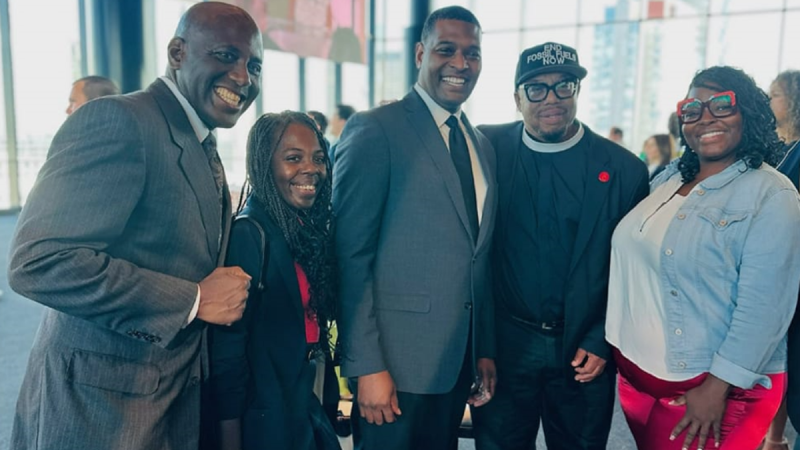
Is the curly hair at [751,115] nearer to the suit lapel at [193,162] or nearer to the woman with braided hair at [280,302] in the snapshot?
→ the woman with braided hair at [280,302]

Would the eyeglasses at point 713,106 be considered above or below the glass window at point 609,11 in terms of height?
below

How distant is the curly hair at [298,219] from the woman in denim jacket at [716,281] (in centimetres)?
100

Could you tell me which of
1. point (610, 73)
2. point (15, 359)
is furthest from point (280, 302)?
point (610, 73)

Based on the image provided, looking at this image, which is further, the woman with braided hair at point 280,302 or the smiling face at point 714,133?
the smiling face at point 714,133

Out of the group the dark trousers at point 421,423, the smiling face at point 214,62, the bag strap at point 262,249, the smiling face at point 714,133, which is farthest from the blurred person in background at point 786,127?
the smiling face at point 214,62

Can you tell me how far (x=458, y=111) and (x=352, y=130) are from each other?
1.39 ft

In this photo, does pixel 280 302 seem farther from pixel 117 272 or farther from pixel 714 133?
pixel 714 133

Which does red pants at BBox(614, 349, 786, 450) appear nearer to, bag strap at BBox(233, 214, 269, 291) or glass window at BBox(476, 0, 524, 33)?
bag strap at BBox(233, 214, 269, 291)

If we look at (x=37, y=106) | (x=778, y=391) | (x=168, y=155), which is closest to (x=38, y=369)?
(x=168, y=155)

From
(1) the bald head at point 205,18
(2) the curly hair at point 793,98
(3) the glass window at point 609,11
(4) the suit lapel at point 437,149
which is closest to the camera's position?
(1) the bald head at point 205,18

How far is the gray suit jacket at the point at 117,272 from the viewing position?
1.15 metres

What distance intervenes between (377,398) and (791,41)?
10.9 metres

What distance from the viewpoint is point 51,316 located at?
4.43 feet

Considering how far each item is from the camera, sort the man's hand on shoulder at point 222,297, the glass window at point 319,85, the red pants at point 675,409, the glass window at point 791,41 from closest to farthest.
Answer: the man's hand on shoulder at point 222,297 < the red pants at point 675,409 < the glass window at point 791,41 < the glass window at point 319,85
